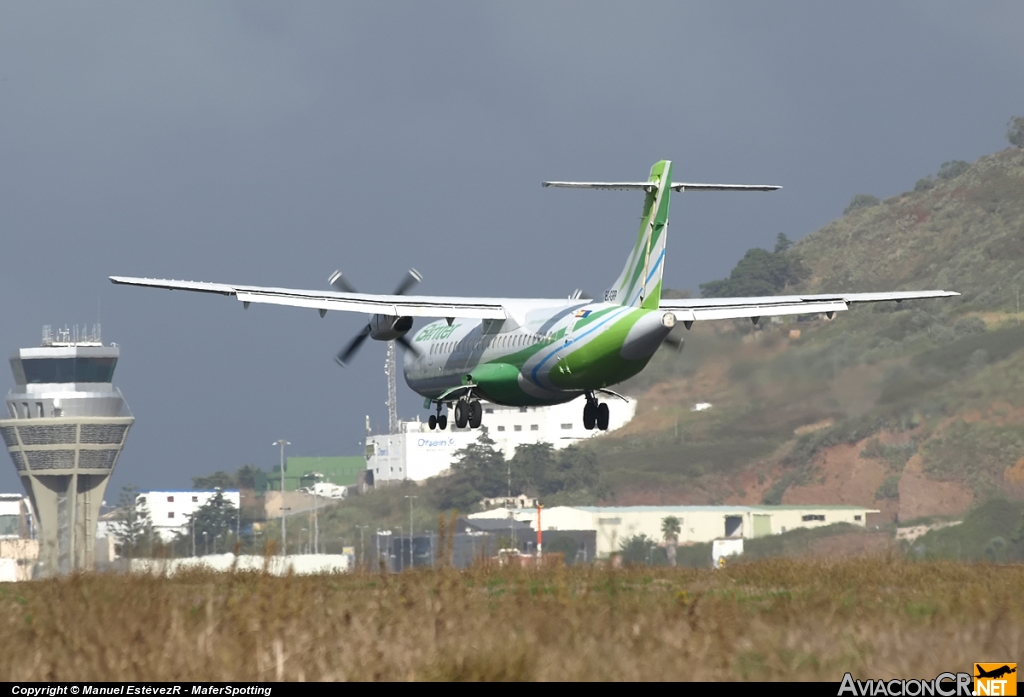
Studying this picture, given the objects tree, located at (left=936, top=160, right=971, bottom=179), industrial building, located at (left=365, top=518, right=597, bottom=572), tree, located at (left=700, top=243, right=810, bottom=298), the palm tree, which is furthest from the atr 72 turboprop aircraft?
tree, located at (left=936, top=160, right=971, bottom=179)

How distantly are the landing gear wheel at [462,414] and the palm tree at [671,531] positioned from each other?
73.5ft

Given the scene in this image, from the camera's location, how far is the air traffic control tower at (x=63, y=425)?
150 metres

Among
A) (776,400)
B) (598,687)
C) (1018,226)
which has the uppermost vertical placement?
(1018,226)

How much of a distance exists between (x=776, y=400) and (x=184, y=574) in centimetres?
3440

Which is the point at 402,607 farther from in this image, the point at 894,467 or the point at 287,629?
the point at 894,467

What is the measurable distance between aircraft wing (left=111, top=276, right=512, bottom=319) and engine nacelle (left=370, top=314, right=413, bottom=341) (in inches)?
18.5

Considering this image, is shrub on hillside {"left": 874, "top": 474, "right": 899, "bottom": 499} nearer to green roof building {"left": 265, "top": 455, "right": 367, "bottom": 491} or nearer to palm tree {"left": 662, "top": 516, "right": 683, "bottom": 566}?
palm tree {"left": 662, "top": 516, "right": 683, "bottom": 566}

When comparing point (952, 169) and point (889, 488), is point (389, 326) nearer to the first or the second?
point (889, 488)

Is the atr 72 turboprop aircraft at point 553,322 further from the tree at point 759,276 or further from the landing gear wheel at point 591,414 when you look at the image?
the tree at point 759,276

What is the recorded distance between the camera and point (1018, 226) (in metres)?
128

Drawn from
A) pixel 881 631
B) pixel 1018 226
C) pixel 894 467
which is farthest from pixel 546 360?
pixel 1018 226

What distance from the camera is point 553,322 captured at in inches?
1565

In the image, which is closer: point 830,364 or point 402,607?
point 402,607

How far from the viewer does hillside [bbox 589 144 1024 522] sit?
54.0 meters
